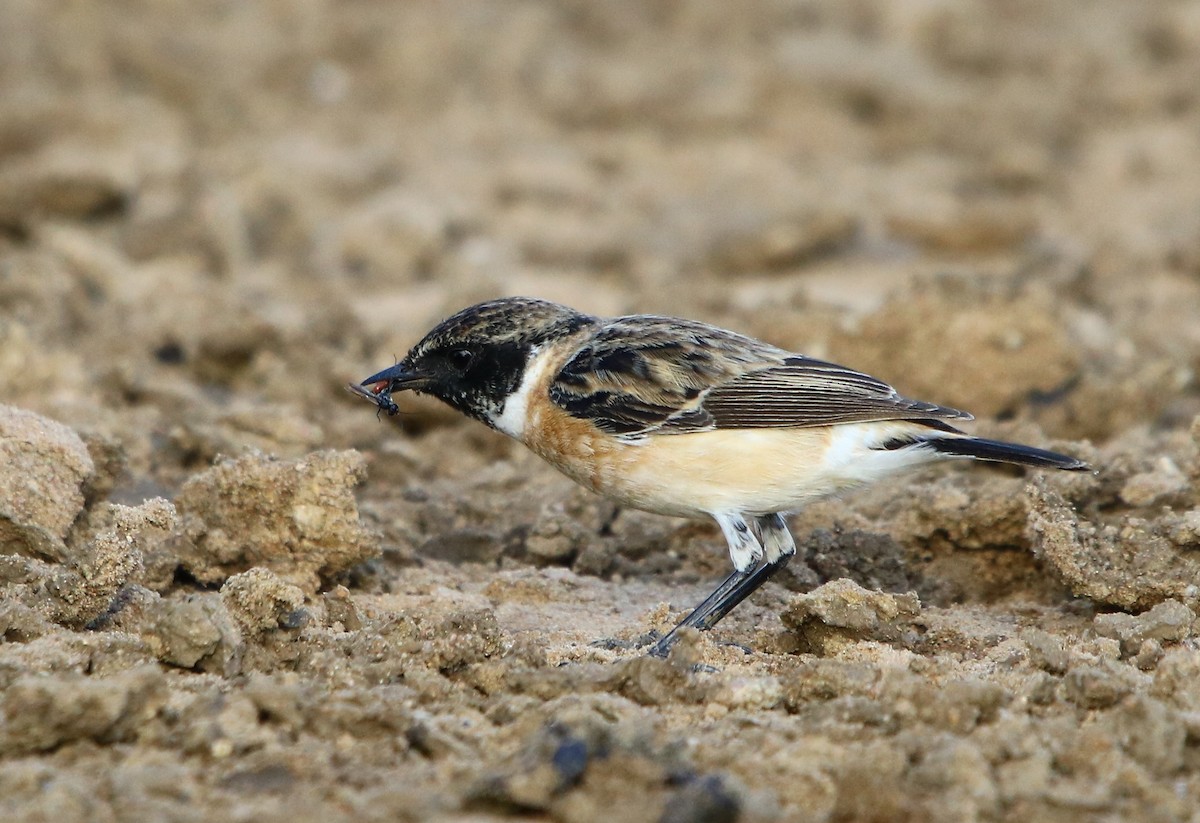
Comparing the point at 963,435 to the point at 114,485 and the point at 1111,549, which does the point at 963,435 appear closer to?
the point at 1111,549

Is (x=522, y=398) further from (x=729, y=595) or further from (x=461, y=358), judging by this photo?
(x=729, y=595)

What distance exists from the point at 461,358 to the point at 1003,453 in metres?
2.53

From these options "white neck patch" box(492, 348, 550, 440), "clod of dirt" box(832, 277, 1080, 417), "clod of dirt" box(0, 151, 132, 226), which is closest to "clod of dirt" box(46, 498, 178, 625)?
"white neck patch" box(492, 348, 550, 440)

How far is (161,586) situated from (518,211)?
9.33 metres

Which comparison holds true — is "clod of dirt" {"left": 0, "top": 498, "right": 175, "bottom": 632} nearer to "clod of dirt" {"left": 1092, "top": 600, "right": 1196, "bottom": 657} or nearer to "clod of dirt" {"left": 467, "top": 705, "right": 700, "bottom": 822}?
"clod of dirt" {"left": 467, "top": 705, "right": 700, "bottom": 822}

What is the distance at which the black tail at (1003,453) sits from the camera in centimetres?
643

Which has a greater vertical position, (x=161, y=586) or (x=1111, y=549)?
(x=1111, y=549)

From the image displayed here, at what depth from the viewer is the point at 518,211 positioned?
50.5ft

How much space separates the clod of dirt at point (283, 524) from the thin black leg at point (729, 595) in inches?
55.8

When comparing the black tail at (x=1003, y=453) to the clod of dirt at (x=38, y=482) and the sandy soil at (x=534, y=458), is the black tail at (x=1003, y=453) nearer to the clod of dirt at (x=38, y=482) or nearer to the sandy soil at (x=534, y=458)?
the sandy soil at (x=534, y=458)

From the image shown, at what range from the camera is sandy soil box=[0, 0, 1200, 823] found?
4.64 metres

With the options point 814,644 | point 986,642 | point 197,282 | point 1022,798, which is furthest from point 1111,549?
point 197,282

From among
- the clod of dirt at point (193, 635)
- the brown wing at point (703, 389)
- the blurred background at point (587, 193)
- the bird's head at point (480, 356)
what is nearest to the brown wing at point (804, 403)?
the brown wing at point (703, 389)

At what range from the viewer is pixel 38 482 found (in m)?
6.57
